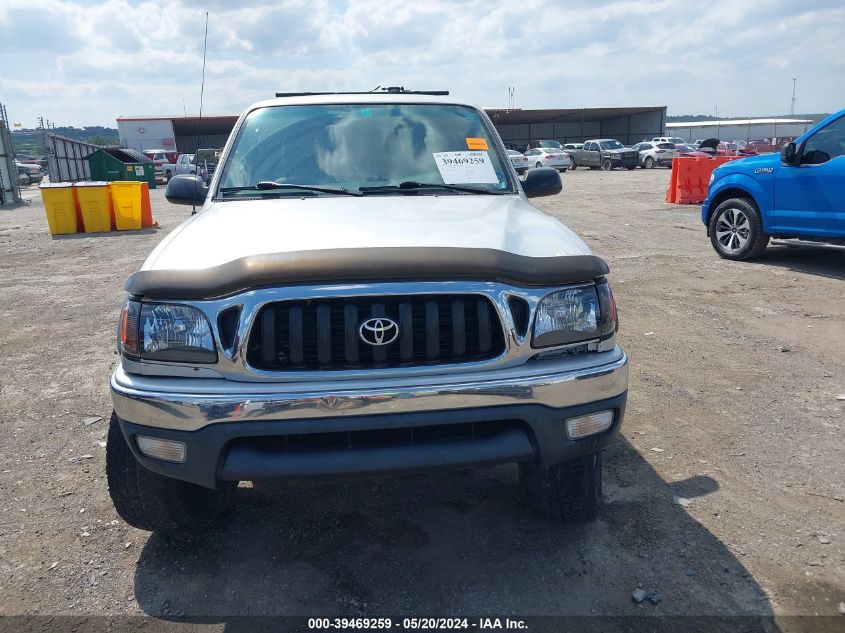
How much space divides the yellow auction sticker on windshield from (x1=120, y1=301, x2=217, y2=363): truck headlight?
2138mm

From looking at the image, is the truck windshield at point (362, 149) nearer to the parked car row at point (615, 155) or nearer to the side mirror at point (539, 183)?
Answer: the side mirror at point (539, 183)

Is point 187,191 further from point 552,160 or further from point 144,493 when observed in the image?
point 552,160

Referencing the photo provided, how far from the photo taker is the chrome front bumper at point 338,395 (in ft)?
7.08

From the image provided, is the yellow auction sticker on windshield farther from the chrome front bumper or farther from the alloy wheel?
the alloy wheel

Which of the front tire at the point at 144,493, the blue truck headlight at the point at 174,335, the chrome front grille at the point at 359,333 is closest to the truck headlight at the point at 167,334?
the blue truck headlight at the point at 174,335

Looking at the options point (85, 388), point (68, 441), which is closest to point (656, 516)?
point (68, 441)

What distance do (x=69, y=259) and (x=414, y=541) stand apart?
379 inches

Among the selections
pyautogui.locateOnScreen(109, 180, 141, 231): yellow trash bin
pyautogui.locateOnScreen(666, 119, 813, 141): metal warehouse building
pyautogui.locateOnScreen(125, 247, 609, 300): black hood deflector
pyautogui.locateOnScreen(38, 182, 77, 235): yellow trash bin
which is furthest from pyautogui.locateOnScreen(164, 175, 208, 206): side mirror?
pyautogui.locateOnScreen(666, 119, 813, 141): metal warehouse building

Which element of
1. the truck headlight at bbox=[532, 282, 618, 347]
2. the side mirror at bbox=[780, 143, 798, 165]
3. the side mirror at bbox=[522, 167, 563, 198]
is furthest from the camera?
the side mirror at bbox=[780, 143, 798, 165]

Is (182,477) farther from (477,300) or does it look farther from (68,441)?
(68,441)

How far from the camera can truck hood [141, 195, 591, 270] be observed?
2434mm

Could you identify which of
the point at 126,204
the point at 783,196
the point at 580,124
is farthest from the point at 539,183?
the point at 580,124

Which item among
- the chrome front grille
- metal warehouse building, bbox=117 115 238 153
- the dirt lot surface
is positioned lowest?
the dirt lot surface

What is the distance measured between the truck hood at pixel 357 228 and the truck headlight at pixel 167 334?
0.58 feet
